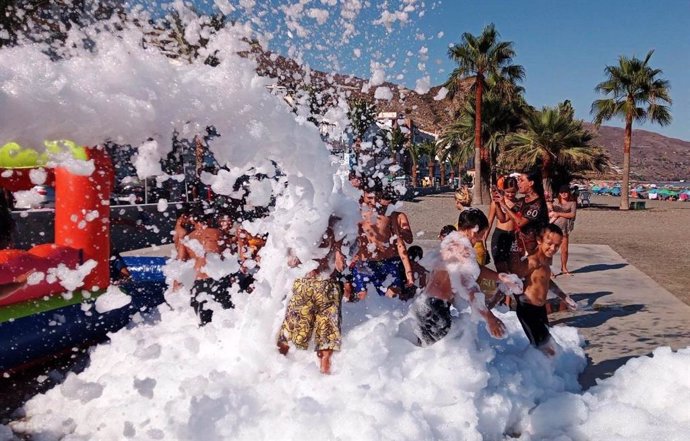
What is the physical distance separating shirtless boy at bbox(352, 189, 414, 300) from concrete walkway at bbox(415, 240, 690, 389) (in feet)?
6.10

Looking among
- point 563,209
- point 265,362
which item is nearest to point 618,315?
point 563,209

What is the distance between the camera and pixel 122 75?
316cm

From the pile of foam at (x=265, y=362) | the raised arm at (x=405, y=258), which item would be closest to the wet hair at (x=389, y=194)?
the raised arm at (x=405, y=258)

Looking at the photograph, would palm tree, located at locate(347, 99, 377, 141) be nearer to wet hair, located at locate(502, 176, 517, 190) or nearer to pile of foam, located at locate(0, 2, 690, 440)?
wet hair, located at locate(502, 176, 517, 190)

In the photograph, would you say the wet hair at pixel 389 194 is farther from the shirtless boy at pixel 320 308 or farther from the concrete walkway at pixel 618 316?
the concrete walkway at pixel 618 316

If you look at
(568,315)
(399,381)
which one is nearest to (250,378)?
(399,381)

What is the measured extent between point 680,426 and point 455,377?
1.40 meters

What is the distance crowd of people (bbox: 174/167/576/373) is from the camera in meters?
4.26

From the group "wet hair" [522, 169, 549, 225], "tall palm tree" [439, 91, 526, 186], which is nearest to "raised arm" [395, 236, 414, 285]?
"wet hair" [522, 169, 549, 225]

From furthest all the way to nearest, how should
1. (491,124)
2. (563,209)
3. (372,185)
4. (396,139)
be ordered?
(396,139)
(491,124)
(563,209)
(372,185)

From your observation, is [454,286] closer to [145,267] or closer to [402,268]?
[402,268]

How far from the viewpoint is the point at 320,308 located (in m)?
4.24

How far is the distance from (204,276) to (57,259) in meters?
1.27

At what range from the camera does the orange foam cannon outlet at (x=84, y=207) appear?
14.8 feet
